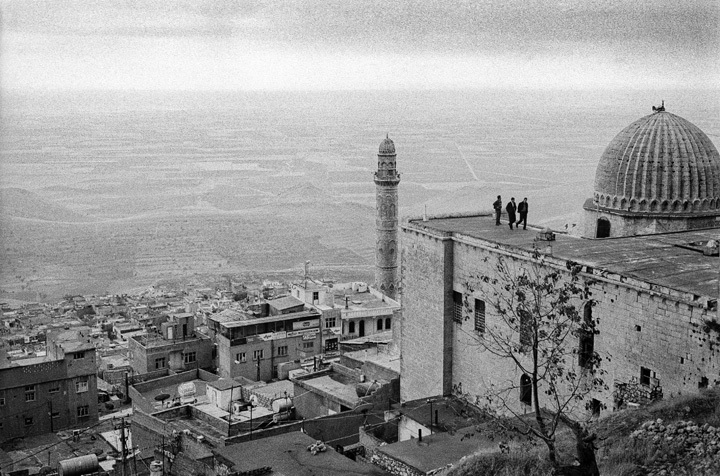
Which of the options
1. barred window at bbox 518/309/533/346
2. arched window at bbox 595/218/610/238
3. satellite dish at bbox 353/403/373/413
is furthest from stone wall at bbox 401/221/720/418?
arched window at bbox 595/218/610/238

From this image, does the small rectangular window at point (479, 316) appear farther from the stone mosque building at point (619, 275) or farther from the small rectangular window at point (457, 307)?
the small rectangular window at point (457, 307)

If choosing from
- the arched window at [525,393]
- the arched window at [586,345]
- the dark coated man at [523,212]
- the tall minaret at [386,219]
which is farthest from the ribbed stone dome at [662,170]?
the tall minaret at [386,219]

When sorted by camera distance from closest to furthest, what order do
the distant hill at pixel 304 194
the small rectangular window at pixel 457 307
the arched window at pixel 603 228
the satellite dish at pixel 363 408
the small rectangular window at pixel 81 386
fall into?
the small rectangular window at pixel 457 307, the satellite dish at pixel 363 408, the arched window at pixel 603 228, the small rectangular window at pixel 81 386, the distant hill at pixel 304 194

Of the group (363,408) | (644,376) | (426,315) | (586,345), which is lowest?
(363,408)

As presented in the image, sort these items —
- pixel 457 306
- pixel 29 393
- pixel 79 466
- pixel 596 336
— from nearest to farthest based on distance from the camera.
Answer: pixel 596 336 → pixel 79 466 → pixel 457 306 → pixel 29 393

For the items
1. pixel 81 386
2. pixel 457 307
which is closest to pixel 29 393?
pixel 81 386

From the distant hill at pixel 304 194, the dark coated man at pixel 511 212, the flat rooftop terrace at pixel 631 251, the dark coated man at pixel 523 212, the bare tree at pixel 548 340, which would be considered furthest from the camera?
the distant hill at pixel 304 194

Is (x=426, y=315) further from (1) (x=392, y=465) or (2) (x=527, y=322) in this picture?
(2) (x=527, y=322)
